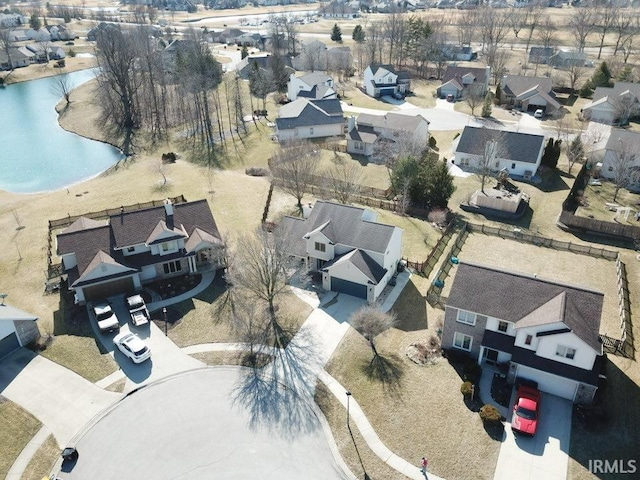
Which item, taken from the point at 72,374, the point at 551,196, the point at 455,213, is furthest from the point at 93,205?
the point at 551,196

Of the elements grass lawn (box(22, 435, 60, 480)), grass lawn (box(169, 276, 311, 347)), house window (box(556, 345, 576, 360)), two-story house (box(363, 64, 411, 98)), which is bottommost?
grass lawn (box(22, 435, 60, 480))

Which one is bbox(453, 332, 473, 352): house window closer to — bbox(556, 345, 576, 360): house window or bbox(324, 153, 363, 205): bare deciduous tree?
bbox(556, 345, 576, 360): house window

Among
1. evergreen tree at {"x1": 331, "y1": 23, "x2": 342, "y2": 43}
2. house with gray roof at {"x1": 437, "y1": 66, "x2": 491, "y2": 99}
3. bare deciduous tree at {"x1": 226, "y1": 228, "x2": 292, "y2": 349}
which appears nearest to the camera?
bare deciduous tree at {"x1": 226, "y1": 228, "x2": 292, "y2": 349}

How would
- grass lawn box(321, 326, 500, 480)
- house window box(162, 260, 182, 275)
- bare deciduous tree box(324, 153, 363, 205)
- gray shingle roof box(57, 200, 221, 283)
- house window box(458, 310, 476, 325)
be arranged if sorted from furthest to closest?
bare deciduous tree box(324, 153, 363, 205) < house window box(162, 260, 182, 275) < gray shingle roof box(57, 200, 221, 283) < house window box(458, 310, 476, 325) < grass lawn box(321, 326, 500, 480)

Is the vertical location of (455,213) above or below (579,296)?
below

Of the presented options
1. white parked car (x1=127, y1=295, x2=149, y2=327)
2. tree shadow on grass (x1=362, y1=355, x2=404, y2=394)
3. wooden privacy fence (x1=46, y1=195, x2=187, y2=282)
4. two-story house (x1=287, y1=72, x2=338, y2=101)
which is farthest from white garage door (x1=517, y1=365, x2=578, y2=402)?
two-story house (x1=287, y1=72, x2=338, y2=101)

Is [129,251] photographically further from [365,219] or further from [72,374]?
[365,219]

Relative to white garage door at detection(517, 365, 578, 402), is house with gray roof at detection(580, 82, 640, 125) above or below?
above

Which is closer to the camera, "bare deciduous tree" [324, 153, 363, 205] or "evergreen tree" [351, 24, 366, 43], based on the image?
"bare deciduous tree" [324, 153, 363, 205]
